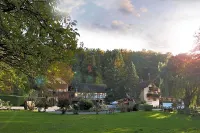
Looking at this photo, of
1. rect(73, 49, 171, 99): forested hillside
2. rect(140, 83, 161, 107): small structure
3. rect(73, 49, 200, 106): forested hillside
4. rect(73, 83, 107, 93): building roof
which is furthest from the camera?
rect(140, 83, 161, 107): small structure

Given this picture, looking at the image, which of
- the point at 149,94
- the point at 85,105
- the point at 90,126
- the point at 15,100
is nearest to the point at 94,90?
the point at 149,94

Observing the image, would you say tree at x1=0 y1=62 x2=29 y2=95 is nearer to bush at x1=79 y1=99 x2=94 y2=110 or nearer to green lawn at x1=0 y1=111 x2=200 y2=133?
green lawn at x1=0 y1=111 x2=200 y2=133

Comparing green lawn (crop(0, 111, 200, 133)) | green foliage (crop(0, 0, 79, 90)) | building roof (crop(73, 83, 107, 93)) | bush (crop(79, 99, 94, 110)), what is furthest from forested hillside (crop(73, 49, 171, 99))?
green foliage (crop(0, 0, 79, 90))

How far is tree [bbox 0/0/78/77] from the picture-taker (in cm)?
1148

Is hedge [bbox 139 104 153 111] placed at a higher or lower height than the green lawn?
higher

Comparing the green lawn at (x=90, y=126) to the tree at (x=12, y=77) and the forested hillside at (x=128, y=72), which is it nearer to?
the tree at (x=12, y=77)

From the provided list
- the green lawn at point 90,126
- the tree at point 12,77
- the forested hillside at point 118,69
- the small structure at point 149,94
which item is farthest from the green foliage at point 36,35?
the small structure at point 149,94

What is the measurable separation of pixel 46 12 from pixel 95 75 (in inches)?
4165

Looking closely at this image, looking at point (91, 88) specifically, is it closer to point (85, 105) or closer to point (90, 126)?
point (85, 105)

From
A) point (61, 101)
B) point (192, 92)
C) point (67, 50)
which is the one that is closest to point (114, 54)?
point (192, 92)

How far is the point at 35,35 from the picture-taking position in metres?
12.1

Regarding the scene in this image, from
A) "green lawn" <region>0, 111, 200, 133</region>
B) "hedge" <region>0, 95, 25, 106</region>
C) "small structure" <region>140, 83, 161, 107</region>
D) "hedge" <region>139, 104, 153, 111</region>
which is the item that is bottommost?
"green lawn" <region>0, 111, 200, 133</region>

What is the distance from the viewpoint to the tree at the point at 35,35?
11.5m

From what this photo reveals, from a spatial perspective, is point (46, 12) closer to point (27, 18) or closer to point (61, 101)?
point (27, 18)
